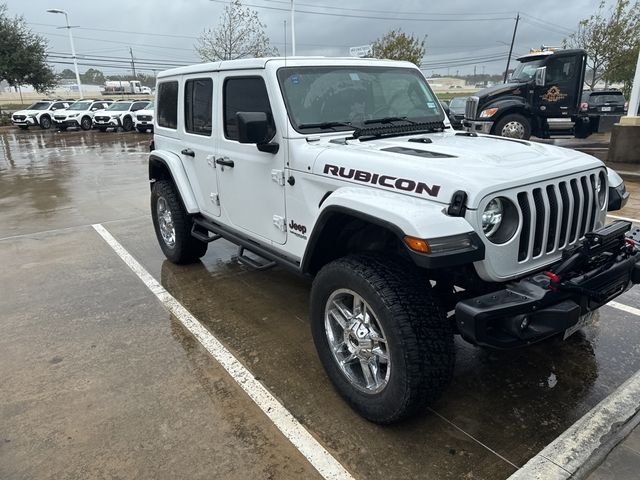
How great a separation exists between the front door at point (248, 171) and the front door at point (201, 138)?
6.3 inches

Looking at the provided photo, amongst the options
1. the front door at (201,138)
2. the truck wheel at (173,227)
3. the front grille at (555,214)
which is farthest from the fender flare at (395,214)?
the truck wheel at (173,227)

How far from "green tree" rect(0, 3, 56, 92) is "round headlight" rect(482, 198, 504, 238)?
36171 millimetres

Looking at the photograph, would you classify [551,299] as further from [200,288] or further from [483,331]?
[200,288]

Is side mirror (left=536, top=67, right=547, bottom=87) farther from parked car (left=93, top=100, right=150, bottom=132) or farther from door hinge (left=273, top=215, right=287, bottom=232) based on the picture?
parked car (left=93, top=100, right=150, bottom=132)

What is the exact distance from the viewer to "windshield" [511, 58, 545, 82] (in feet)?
44.6

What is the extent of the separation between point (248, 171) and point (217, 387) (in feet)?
5.29

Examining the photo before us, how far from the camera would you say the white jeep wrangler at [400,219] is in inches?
93.2

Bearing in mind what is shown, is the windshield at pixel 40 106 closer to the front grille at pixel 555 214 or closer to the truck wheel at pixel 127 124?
the truck wheel at pixel 127 124

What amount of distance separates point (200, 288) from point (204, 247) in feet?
2.25

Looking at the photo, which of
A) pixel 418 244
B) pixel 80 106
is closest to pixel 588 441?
pixel 418 244

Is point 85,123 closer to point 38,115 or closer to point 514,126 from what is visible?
point 38,115

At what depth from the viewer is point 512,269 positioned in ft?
8.18

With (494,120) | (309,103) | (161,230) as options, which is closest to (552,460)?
(309,103)

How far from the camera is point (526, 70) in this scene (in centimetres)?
1380
